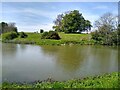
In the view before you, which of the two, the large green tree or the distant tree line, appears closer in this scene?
the distant tree line

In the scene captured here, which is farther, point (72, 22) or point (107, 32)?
point (72, 22)

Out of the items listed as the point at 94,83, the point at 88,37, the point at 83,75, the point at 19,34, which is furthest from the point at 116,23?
the point at 94,83

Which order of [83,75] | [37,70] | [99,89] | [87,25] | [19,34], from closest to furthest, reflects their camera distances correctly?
[99,89] → [83,75] → [37,70] → [19,34] → [87,25]

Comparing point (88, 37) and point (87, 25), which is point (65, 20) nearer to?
point (87, 25)

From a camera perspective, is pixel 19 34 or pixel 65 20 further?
pixel 65 20

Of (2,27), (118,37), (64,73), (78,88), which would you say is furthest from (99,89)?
(2,27)

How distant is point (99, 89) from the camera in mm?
5980

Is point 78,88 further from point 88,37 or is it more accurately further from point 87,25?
point 87,25

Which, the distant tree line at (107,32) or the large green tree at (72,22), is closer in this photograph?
the distant tree line at (107,32)

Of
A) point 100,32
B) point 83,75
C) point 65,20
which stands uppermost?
point 65,20

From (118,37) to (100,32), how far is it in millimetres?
2963

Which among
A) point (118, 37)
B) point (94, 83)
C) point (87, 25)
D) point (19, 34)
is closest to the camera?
point (94, 83)

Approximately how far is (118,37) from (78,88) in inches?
895

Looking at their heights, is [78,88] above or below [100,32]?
below
